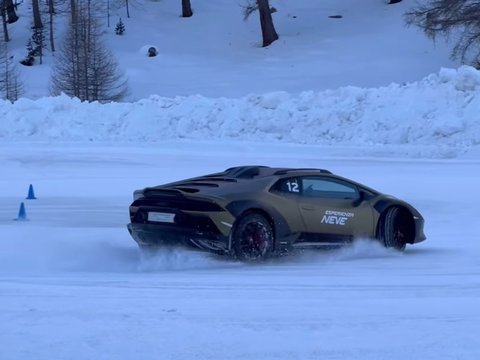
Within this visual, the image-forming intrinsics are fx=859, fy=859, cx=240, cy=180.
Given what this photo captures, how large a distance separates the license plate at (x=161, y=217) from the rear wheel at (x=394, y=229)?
305 cm

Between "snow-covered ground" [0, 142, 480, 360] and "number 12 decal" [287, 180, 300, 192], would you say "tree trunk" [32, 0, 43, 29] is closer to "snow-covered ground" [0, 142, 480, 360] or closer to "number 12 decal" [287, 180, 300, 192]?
"snow-covered ground" [0, 142, 480, 360]

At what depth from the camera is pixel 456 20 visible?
35.2m

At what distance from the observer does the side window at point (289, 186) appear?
1066cm

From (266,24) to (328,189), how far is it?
3403 cm

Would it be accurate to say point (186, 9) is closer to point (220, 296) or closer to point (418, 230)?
point (418, 230)

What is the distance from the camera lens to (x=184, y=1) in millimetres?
48969

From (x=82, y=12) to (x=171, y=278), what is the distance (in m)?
30.7

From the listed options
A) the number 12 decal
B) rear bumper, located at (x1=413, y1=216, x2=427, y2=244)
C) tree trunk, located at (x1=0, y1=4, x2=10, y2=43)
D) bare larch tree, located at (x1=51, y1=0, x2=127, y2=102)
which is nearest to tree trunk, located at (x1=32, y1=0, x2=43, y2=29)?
tree trunk, located at (x1=0, y1=4, x2=10, y2=43)

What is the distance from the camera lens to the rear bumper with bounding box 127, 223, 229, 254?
9852mm

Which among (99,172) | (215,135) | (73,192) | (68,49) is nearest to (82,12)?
(68,49)

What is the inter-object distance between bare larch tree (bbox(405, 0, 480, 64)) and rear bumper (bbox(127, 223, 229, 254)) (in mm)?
27515

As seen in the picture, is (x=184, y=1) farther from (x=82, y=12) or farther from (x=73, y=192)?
(x=73, y=192)

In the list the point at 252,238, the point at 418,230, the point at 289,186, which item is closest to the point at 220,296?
the point at 252,238

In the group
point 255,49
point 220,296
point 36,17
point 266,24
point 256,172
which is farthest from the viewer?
point 36,17
